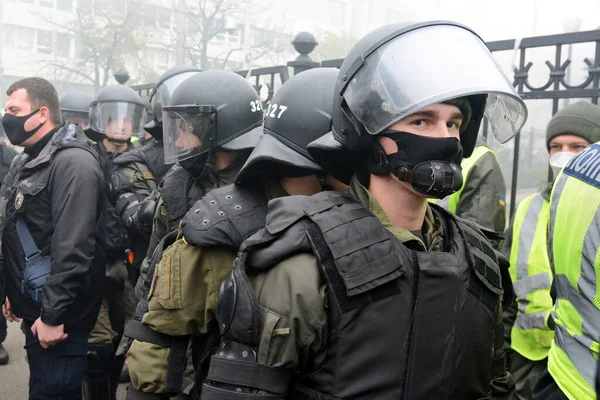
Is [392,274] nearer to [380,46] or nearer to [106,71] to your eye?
[380,46]

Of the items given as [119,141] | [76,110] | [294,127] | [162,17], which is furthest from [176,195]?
[162,17]

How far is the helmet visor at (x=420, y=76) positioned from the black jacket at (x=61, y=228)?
2.35 metres

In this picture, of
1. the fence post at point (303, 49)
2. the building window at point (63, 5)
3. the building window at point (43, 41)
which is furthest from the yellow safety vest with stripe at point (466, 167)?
the building window at point (43, 41)

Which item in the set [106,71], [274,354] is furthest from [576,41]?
[106,71]

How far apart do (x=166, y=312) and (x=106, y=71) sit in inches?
663

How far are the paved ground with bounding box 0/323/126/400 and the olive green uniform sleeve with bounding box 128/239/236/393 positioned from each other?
3.34 metres

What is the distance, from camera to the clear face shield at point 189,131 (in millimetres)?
3207

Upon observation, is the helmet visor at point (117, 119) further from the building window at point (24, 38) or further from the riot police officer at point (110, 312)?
the building window at point (24, 38)

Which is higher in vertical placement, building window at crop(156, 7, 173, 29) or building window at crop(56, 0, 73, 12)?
building window at crop(56, 0, 73, 12)

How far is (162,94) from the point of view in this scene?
5.02 metres

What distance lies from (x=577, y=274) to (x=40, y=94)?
3.48 meters

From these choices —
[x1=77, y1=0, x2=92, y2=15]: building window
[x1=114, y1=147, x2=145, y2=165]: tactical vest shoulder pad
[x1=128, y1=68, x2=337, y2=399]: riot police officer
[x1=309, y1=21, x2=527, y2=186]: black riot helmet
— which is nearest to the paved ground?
[x1=114, y1=147, x2=145, y2=165]: tactical vest shoulder pad

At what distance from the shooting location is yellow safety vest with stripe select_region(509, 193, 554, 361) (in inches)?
126

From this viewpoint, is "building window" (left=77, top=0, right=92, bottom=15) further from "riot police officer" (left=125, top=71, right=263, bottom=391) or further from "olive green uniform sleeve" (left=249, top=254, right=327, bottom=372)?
"olive green uniform sleeve" (left=249, top=254, right=327, bottom=372)
